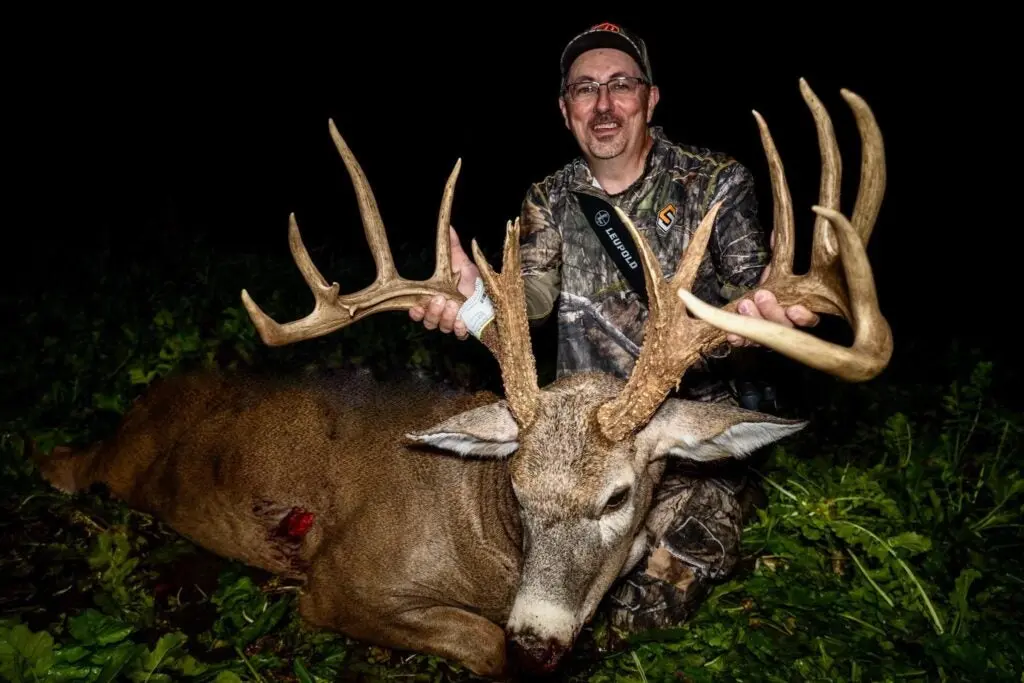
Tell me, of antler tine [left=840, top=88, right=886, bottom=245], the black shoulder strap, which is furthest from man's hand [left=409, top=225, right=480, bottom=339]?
antler tine [left=840, top=88, right=886, bottom=245]

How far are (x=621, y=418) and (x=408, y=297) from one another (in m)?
1.35

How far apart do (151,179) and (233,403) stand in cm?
1319

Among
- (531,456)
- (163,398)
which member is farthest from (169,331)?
(531,456)

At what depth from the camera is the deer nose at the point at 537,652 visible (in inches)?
108

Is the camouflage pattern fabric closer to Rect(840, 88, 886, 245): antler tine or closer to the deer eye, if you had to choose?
the deer eye

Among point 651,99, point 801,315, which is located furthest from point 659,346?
point 651,99

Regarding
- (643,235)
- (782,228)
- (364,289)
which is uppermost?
(782,228)

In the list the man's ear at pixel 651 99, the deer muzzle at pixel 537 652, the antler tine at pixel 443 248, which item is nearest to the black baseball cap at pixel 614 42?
the man's ear at pixel 651 99

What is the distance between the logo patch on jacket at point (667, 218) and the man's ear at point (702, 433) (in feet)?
4.70

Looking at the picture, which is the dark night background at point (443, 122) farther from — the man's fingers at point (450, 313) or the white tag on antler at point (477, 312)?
the white tag on antler at point (477, 312)

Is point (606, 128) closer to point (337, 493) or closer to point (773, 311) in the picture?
point (773, 311)

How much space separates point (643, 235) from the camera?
4.37 meters

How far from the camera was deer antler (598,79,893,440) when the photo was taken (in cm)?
244

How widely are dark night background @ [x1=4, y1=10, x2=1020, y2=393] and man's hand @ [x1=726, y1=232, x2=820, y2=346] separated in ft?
23.5
